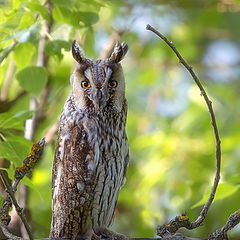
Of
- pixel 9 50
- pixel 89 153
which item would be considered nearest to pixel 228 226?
pixel 89 153

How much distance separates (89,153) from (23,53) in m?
0.73

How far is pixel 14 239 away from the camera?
2.31 metres

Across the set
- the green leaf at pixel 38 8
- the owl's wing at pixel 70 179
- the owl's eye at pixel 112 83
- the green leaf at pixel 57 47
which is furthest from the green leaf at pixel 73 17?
the owl's wing at pixel 70 179

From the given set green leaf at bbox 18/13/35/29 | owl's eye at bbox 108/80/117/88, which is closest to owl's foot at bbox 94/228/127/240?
owl's eye at bbox 108/80/117/88

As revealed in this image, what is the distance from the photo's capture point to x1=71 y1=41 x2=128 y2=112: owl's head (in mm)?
3084

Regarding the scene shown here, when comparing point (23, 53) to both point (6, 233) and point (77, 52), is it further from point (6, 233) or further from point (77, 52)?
point (6, 233)

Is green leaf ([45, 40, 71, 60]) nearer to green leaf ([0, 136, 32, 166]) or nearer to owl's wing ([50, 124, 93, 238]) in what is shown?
owl's wing ([50, 124, 93, 238])

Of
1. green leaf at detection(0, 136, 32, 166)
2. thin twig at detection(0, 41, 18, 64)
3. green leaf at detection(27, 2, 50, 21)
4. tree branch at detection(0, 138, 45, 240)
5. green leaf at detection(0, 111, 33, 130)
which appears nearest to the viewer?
tree branch at detection(0, 138, 45, 240)

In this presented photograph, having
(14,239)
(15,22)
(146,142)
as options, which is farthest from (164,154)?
(14,239)

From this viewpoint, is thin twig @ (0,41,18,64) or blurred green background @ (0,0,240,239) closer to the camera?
thin twig @ (0,41,18,64)

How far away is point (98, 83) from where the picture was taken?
3.08m

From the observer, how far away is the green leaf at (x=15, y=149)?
2664 millimetres

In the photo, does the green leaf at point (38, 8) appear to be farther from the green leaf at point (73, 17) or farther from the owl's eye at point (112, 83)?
the owl's eye at point (112, 83)

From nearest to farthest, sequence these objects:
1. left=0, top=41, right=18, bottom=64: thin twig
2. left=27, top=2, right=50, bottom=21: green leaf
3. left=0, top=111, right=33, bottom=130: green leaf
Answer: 1. left=0, top=111, right=33, bottom=130: green leaf
2. left=27, top=2, right=50, bottom=21: green leaf
3. left=0, top=41, right=18, bottom=64: thin twig
